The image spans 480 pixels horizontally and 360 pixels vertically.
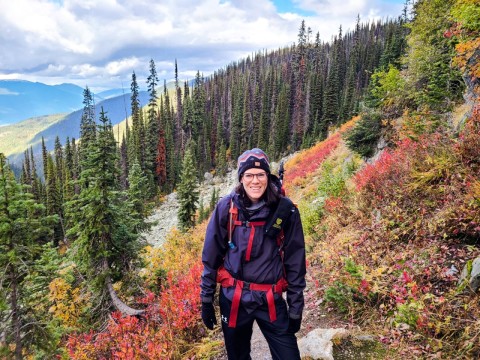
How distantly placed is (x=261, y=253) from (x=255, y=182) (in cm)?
81

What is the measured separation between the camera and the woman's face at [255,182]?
3.38m

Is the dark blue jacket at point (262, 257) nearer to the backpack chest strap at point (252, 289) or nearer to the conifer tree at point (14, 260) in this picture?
the backpack chest strap at point (252, 289)

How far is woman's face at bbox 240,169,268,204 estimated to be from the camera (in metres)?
Answer: 3.38

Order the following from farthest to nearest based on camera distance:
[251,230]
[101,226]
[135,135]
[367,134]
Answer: [135,135] < [101,226] < [367,134] < [251,230]

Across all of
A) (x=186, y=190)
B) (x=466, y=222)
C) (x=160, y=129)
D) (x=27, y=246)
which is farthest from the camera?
(x=160, y=129)

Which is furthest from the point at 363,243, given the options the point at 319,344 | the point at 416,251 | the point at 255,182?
the point at 255,182

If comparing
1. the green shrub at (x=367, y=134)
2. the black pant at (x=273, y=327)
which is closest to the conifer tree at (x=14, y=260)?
the black pant at (x=273, y=327)

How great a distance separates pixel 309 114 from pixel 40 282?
A: 222 feet

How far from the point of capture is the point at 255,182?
11.1ft

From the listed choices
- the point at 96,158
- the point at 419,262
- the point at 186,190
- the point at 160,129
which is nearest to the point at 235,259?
the point at 419,262

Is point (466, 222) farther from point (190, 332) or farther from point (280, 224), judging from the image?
point (190, 332)

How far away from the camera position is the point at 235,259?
11.3ft

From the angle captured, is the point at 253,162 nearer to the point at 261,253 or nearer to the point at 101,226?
the point at 261,253

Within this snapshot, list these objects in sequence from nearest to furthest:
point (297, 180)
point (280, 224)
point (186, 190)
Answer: point (280, 224) < point (297, 180) < point (186, 190)
